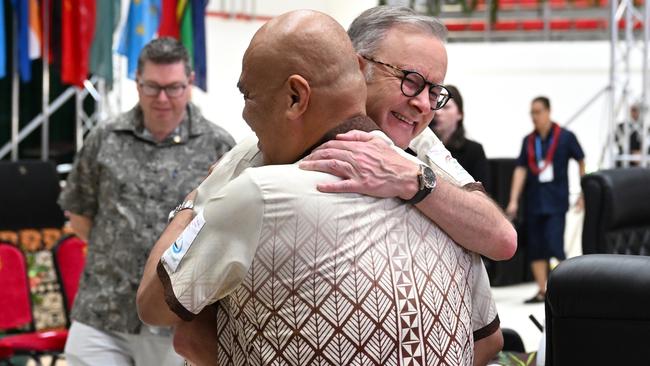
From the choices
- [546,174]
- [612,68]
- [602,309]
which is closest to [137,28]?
[546,174]

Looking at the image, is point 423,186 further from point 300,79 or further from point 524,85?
point 524,85

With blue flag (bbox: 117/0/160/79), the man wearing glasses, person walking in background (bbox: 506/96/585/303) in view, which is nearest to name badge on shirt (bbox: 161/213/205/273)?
the man wearing glasses

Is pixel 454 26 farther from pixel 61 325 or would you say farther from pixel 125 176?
pixel 125 176

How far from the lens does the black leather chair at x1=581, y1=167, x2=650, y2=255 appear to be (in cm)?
398

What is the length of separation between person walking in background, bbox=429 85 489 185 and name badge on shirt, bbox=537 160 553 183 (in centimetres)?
402

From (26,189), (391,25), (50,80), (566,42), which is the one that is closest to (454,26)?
(566,42)

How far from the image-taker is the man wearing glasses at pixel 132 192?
339 cm

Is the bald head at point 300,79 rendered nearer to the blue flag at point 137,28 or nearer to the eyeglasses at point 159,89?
the eyeglasses at point 159,89

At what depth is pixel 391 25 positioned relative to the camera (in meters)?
1.97

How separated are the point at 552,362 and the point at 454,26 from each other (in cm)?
1565

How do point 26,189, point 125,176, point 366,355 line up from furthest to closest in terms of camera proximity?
point 26,189
point 125,176
point 366,355

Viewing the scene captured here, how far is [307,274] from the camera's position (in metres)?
1.60

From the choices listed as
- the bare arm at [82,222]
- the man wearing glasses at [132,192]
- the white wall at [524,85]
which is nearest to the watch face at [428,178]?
the man wearing glasses at [132,192]

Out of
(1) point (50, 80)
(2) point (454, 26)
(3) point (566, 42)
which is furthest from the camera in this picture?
(2) point (454, 26)
